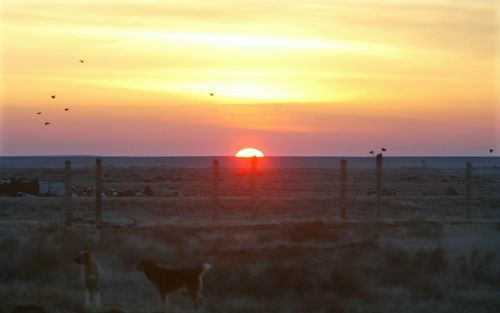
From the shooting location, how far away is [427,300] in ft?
58.8

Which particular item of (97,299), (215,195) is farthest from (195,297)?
(215,195)

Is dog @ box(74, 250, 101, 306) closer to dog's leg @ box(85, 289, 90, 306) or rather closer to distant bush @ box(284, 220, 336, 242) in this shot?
dog's leg @ box(85, 289, 90, 306)

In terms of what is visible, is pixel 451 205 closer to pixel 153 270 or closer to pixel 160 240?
pixel 160 240

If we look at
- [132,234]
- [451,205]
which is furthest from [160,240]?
[451,205]

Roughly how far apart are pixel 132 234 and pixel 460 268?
887 cm

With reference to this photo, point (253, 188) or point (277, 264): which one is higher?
point (253, 188)

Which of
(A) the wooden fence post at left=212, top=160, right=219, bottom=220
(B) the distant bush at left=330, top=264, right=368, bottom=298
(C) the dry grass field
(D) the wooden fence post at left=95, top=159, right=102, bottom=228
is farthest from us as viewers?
(A) the wooden fence post at left=212, top=160, right=219, bottom=220

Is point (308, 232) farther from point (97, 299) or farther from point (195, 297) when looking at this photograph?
point (97, 299)

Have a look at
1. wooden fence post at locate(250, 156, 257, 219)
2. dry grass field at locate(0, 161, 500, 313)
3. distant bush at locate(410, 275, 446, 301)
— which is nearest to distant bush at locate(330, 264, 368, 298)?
dry grass field at locate(0, 161, 500, 313)

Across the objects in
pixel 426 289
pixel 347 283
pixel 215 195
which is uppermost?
pixel 215 195

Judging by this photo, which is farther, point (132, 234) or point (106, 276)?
point (132, 234)

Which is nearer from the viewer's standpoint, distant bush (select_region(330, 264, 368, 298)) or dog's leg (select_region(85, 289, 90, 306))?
dog's leg (select_region(85, 289, 90, 306))

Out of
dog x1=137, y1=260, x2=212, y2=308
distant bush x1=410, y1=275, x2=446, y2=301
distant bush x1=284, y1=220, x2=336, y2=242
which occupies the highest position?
distant bush x1=284, y1=220, x2=336, y2=242

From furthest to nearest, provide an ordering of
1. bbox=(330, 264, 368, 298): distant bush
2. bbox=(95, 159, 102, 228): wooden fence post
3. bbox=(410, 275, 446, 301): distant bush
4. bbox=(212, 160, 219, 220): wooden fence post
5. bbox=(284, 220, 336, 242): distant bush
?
bbox=(212, 160, 219, 220): wooden fence post → bbox=(95, 159, 102, 228): wooden fence post → bbox=(284, 220, 336, 242): distant bush → bbox=(330, 264, 368, 298): distant bush → bbox=(410, 275, 446, 301): distant bush
